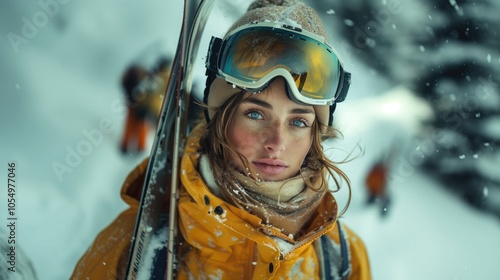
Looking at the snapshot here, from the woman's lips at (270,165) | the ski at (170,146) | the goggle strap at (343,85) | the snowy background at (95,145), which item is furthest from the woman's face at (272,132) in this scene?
the snowy background at (95,145)

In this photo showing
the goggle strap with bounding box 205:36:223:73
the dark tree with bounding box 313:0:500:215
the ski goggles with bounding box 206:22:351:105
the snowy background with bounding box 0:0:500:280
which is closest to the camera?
the ski goggles with bounding box 206:22:351:105

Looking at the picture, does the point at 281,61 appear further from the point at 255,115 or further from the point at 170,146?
the point at 170,146

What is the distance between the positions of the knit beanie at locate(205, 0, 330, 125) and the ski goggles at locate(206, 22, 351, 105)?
36 millimetres

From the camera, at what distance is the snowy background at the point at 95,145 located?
6.42ft

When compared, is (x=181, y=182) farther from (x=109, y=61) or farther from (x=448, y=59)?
(x=448, y=59)

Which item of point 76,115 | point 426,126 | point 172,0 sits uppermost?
point 172,0

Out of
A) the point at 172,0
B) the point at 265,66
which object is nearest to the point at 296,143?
the point at 265,66

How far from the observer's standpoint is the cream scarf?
160cm

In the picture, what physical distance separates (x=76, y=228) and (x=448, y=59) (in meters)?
2.03

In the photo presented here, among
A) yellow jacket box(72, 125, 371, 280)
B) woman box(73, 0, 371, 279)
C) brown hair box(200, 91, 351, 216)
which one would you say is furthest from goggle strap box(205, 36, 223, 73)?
yellow jacket box(72, 125, 371, 280)

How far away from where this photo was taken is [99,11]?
2.16m

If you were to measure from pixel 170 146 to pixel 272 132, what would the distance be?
1.40 ft

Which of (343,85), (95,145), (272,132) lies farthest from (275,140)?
(95,145)

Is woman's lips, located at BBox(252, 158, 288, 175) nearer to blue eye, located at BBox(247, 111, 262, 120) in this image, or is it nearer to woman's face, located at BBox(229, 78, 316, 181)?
woman's face, located at BBox(229, 78, 316, 181)
